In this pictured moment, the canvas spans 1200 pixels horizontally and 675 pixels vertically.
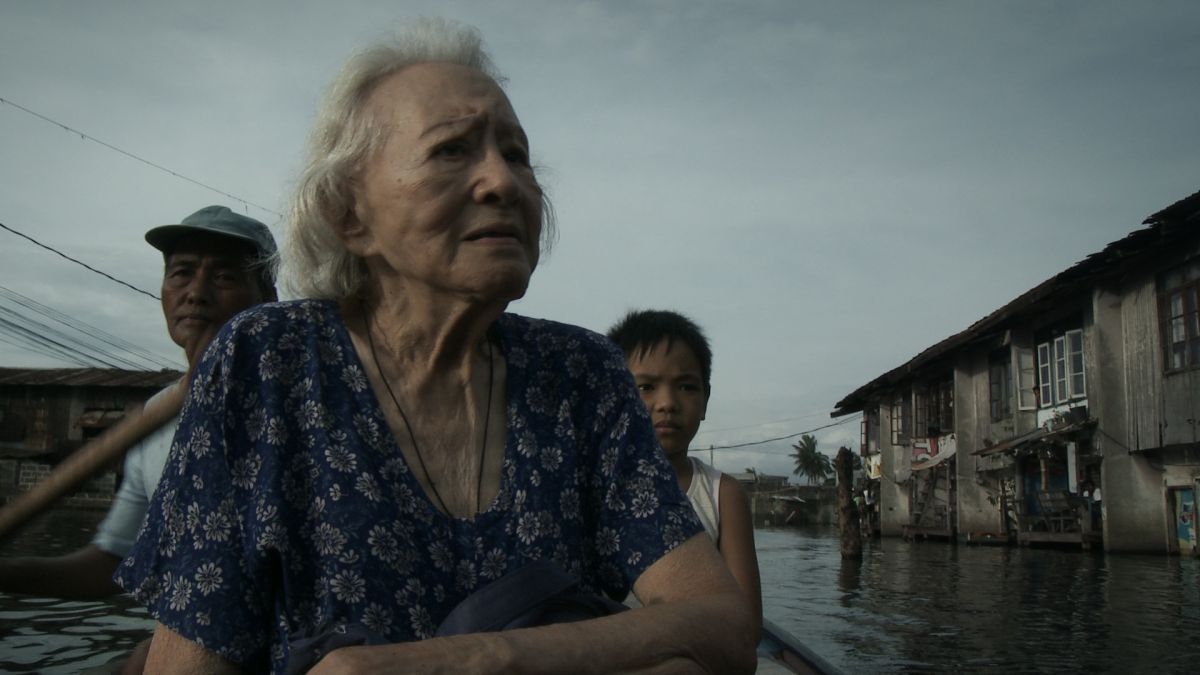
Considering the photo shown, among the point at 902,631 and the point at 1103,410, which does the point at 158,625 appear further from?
the point at 1103,410

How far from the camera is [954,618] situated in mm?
10500

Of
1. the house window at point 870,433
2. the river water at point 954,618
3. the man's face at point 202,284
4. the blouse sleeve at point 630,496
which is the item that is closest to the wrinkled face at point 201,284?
the man's face at point 202,284

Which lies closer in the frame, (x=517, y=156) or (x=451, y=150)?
(x=451, y=150)

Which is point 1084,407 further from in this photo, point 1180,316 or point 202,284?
point 202,284

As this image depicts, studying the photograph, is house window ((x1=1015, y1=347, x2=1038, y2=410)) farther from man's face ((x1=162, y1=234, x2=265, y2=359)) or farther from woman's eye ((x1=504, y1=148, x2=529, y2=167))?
woman's eye ((x1=504, y1=148, x2=529, y2=167))

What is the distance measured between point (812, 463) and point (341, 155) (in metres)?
88.4

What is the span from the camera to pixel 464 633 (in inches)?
52.0

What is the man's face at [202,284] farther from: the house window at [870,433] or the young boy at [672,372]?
the house window at [870,433]

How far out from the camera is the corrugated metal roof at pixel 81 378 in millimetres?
36188

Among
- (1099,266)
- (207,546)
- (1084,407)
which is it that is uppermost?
(1099,266)

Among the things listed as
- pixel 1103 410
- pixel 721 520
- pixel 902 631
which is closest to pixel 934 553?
pixel 1103 410

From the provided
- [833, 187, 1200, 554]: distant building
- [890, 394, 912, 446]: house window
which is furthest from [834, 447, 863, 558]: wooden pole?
[890, 394, 912, 446]: house window

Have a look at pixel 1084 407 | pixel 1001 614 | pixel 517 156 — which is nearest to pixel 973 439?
pixel 1084 407

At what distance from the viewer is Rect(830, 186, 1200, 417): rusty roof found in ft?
49.7
